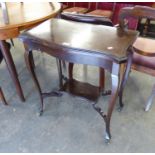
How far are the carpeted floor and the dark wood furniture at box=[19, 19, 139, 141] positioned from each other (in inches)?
14.2

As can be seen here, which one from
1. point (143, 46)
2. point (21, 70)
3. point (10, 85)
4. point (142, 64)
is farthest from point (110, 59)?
point (21, 70)

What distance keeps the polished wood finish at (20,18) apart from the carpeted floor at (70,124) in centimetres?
21

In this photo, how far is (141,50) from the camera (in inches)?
56.7

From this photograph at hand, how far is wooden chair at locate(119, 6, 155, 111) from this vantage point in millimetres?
1229

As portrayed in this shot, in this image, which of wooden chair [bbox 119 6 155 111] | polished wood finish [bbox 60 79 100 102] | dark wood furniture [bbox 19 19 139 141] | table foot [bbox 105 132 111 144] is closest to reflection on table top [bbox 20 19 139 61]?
dark wood furniture [bbox 19 19 139 141]

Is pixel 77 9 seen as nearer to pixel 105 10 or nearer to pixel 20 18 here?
pixel 105 10

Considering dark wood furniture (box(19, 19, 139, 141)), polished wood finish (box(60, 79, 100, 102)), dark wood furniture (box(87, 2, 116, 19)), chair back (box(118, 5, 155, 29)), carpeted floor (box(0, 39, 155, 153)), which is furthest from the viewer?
dark wood furniture (box(87, 2, 116, 19))

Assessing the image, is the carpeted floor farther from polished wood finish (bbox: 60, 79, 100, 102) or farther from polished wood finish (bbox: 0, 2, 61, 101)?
polished wood finish (bbox: 0, 2, 61, 101)

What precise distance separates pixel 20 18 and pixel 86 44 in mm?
681

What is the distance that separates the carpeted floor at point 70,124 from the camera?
135cm

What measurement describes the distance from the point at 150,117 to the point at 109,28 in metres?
0.85

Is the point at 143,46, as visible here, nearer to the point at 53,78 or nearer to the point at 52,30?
the point at 52,30

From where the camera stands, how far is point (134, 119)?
155 cm

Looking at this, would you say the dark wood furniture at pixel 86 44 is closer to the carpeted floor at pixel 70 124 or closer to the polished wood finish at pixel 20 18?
the polished wood finish at pixel 20 18
